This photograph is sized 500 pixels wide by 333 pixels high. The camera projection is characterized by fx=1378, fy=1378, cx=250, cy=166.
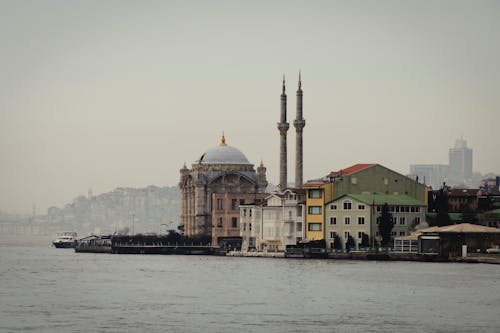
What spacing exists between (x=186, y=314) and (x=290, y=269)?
4683 centimetres

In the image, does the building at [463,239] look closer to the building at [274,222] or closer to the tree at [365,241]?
the tree at [365,241]

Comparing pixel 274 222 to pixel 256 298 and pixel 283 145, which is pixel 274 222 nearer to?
pixel 283 145

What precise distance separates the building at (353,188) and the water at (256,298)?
2301cm

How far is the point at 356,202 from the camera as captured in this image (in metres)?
150

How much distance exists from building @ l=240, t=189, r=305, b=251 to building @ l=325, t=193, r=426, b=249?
22.3ft

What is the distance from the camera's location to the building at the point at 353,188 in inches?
6088

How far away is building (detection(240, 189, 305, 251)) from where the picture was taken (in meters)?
160

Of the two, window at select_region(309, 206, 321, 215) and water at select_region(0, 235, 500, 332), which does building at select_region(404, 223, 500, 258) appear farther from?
window at select_region(309, 206, 321, 215)

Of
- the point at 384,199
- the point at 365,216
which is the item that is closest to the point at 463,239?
the point at 365,216

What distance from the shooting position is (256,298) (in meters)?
89.6

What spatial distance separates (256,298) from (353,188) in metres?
68.7

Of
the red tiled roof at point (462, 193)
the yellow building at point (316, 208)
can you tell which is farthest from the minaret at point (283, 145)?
the red tiled roof at point (462, 193)

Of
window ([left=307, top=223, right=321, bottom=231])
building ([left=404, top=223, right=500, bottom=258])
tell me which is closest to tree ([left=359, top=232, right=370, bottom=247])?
window ([left=307, top=223, right=321, bottom=231])

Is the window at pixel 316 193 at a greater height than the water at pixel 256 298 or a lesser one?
greater
